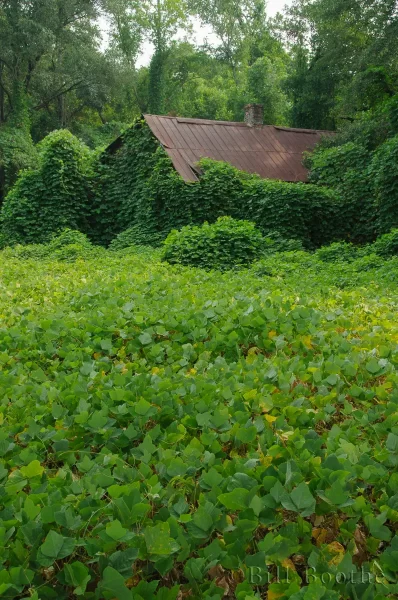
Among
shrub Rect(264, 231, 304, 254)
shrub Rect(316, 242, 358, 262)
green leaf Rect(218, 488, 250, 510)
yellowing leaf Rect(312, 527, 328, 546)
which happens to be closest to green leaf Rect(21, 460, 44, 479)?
green leaf Rect(218, 488, 250, 510)

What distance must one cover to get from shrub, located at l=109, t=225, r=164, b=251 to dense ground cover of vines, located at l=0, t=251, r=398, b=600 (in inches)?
471

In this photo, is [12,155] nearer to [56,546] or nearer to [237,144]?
[237,144]

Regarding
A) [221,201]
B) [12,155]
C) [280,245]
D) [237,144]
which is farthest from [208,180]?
[12,155]

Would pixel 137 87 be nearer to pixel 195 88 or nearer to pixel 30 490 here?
pixel 195 88

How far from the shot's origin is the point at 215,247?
40.9 ft

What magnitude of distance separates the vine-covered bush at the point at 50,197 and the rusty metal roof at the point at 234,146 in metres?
3.08

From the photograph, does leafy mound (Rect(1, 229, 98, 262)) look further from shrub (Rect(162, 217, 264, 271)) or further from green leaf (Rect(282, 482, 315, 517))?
green leaf (Rect(282, 482, 315, 517))

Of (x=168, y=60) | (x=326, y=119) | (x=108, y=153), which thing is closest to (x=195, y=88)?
(x=168, y=60)

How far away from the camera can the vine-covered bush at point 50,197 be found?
18.9m

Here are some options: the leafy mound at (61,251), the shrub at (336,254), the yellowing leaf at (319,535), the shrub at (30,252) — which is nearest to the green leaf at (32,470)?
the yellowing leaf at (319,535)

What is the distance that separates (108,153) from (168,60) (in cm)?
2189

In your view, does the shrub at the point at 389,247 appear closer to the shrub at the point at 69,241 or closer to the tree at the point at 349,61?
the tree at the point at 349,61

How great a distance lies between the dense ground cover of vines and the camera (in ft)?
6.22

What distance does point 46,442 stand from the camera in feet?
9.25
